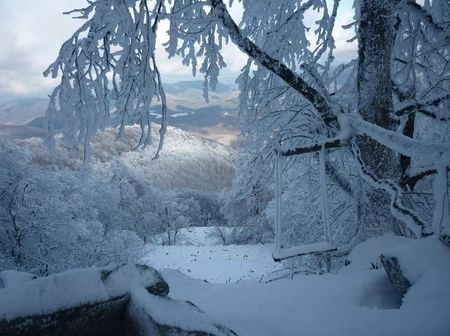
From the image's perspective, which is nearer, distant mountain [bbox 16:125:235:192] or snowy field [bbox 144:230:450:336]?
snowy field [bbox 144:230:450:336]

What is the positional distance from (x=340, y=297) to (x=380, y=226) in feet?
4.62

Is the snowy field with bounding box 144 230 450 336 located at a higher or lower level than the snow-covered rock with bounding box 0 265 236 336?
lower

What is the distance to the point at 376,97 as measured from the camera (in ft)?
12.0

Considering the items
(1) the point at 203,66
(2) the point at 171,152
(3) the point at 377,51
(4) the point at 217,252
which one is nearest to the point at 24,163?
(1) the point at 203,66

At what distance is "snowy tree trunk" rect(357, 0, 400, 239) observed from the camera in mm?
3549

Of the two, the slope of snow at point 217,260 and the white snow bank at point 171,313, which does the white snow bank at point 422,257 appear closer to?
the white snow bank at point 171,313

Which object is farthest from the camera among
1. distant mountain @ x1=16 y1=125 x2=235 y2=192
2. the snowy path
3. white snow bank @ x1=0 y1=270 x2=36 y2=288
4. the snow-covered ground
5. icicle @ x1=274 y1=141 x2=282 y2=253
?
distant mountain @ x1=16 y1=125 x2=235 y2=192

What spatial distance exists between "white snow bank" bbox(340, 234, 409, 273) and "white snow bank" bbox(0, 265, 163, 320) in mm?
2006

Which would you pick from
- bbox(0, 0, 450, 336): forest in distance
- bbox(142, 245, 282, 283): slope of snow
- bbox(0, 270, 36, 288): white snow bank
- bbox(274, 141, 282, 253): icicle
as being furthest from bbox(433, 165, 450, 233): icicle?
bbox(142, 245, 282, 283): slope of snow

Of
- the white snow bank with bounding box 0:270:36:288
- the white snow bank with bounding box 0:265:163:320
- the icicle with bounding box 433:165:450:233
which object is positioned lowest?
the white snow bank with bounding box 0:270:36:288

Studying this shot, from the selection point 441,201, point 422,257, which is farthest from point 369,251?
point 441,201

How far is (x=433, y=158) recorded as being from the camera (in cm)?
224

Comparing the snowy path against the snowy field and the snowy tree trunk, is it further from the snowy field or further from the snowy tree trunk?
the snowy tree trunk

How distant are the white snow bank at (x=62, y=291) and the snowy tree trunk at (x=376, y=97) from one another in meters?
2.63
